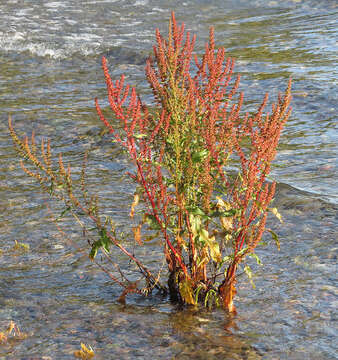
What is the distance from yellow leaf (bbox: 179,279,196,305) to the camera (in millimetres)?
4573

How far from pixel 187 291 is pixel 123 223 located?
6.84 ft

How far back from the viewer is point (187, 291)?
4586mm

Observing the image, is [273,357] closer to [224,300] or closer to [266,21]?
[224,300]

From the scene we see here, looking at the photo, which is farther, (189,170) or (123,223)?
(123,223)

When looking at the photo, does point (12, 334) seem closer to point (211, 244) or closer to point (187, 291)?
point (187, 291)

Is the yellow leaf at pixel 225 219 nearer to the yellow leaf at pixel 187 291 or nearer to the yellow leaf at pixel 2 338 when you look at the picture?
the yellow leaf at pixel 187 291

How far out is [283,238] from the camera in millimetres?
6070

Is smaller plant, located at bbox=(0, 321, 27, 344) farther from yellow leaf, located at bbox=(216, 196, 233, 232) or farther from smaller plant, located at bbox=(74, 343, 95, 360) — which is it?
yellow leaf, located at bbox=(216, 196, 233, 232)

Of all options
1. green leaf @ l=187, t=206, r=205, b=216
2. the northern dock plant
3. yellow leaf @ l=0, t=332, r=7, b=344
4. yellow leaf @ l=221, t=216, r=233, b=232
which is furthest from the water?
green leaf @ l=187, t=206, r=205, b=216

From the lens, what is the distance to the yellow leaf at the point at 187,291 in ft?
15.0

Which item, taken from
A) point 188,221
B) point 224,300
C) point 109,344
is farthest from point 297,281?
point 109,344

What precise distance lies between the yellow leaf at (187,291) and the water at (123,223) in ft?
0.33

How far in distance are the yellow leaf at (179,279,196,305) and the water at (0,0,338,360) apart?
99 millimetres

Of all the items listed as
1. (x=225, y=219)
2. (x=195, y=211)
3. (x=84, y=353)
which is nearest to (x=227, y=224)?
(x=225, y=219)
